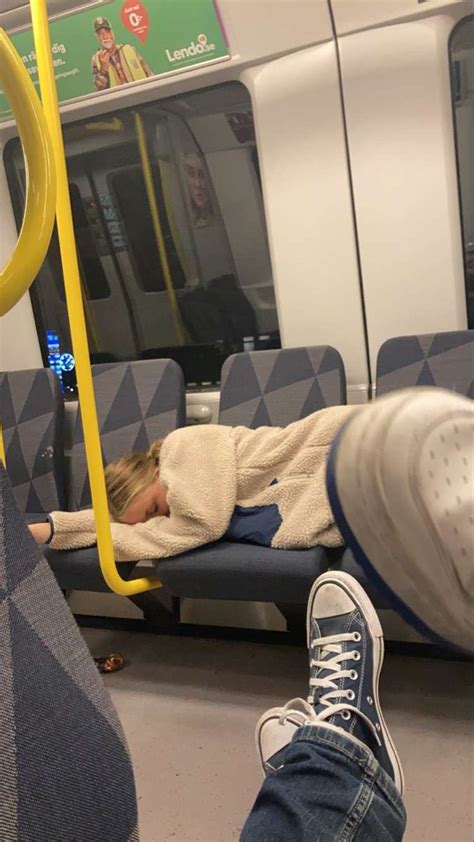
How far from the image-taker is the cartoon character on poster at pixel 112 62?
2500 mm

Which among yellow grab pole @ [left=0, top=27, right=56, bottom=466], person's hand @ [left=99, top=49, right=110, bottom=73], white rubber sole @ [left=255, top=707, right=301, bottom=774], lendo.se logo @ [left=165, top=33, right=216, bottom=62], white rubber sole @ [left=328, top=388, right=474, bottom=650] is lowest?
white rubber sole @ [left=255, top=707, right=301, bottom=774]

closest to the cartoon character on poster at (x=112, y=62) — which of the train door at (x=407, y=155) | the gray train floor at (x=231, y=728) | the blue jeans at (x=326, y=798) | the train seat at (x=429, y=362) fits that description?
the train door at (x=407, y=155)

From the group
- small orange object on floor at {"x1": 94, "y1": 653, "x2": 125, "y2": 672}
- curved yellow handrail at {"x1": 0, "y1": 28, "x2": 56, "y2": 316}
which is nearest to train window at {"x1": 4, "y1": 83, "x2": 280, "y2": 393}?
small orange object on floor at {"x1": 94, "y1": 653, "x2": 125, "y2": 672}

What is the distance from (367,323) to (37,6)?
144 cm

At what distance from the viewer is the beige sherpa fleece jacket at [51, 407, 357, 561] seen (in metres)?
1.78

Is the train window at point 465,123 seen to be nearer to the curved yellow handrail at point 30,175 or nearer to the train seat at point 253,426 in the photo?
the train seat at point 253,426

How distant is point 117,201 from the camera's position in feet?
9.91

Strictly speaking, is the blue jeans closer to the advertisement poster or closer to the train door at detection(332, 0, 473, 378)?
the train door at detection(332, 0, 473, 378)

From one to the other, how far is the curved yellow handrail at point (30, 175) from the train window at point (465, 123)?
1856mm

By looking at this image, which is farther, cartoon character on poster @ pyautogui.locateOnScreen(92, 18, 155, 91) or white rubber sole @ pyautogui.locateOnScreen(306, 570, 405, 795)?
cartoon character on poster @ pyautogui.locateOnScreen(92, 18, 155, 91)

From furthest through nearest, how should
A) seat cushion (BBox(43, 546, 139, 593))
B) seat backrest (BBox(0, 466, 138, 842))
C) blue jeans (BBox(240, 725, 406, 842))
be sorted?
seat cushion (BBox(43, 546, 139, 593)) → blue jeans (BBox(240, 725, 406, 842)) → seat backrest (BBox(0, 466, 138, 842))

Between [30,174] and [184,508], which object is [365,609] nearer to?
[184,508]

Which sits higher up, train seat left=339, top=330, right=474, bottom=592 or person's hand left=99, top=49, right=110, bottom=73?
person's hand left=99, top=49, right=110, bottom=73

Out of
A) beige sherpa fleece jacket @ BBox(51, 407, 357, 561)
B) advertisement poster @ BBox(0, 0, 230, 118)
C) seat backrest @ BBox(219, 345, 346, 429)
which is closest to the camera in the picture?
beige sherpa fleece jacket @ BBox(51, 407, 357, 561)
